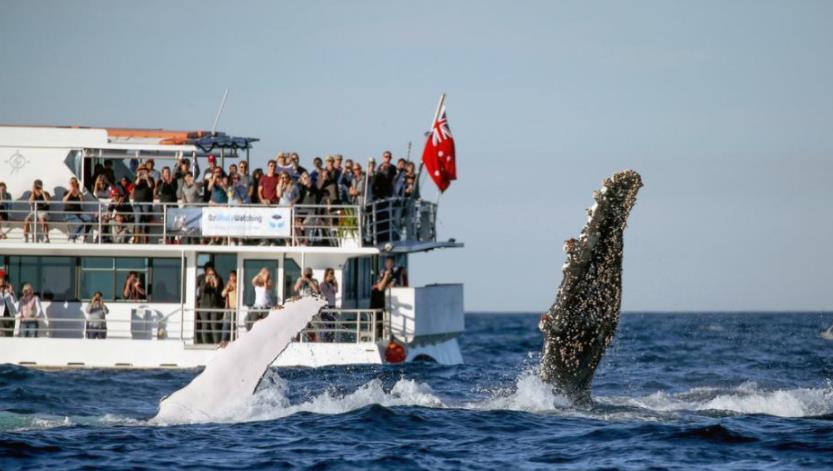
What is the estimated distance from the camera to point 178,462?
615 inches

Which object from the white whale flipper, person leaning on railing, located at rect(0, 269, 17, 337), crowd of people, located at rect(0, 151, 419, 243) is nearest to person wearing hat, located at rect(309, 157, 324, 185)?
crowd of people, located at rect(0, 151, 419, 243)

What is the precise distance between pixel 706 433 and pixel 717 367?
16.9 metres

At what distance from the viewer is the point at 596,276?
592 inches

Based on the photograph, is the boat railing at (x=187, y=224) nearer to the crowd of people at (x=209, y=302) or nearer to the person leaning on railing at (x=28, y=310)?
the crowd of people at (x=209, y=302)

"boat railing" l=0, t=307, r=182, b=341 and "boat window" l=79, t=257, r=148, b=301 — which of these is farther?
"boat window" l=79, t=257, r=148, b=301

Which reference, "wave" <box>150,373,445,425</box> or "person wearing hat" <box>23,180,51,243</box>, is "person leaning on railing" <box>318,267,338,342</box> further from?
"wave" <box>150,373,445,425</box>

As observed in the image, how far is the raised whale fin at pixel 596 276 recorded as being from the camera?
14.9m

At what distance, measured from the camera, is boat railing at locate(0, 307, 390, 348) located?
3397 centimetres

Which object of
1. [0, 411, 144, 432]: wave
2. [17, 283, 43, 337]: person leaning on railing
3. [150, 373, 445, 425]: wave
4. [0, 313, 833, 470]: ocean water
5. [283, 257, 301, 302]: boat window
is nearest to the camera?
[0, 313, 833, 470]: ocean water

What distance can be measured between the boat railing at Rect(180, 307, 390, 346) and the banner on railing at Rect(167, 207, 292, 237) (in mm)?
1856

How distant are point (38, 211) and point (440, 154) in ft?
33.5

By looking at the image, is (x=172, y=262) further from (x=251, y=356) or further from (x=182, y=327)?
(x=251, y=356)

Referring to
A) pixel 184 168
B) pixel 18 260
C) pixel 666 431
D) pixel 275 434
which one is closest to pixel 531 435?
pixel 666 431

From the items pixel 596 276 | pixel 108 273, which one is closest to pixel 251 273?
pixel 108 273
